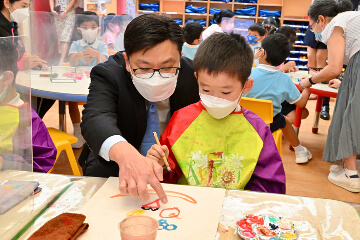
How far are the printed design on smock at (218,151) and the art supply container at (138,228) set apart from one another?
0.57 meters

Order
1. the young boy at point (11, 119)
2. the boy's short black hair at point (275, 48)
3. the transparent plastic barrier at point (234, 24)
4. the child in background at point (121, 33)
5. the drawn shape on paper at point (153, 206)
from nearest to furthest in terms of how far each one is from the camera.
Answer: the young boy at point (11, 119) → the drawn shape on paper at point (153, 206) → the boy's short black hair at point (275, 48) → the child in background at point (121, 33) → the transparent plastic barrier at point (234, 24)

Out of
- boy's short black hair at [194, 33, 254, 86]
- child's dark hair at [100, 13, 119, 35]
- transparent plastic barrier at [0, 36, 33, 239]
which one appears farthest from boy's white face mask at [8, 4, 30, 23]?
transparent plastic barrier at [0, 36, 33, 239]

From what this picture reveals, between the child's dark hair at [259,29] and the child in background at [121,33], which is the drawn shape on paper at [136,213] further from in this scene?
the child's dark hair at [259,29]

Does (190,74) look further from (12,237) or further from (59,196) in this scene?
Answer: (12,237)

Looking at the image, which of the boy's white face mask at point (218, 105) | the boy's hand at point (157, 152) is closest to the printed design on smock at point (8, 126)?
the boy's hand at point (157, 152)

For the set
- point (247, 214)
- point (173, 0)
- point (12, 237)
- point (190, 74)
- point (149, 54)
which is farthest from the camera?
point (173, 0)

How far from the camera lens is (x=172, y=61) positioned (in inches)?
54.7

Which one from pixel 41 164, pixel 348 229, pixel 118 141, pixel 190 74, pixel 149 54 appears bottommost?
pixel 41 164

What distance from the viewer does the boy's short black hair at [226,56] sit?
1412 millimetres

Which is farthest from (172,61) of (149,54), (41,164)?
(41,164)

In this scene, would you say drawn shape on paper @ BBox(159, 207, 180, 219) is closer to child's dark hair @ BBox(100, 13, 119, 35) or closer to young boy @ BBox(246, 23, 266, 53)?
child's dark hair @ BBox(100, 13, 119, 35)

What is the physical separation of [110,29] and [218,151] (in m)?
2.74

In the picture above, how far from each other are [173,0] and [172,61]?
8.08 metres

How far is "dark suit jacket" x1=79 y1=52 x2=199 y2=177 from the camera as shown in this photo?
1.27 meters
